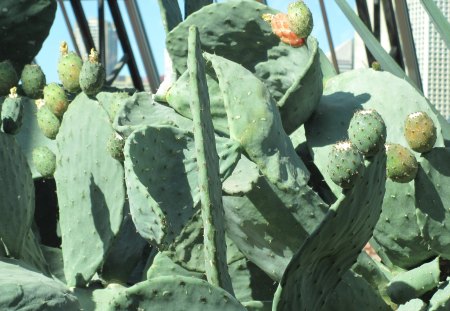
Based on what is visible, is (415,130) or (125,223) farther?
(125,223)

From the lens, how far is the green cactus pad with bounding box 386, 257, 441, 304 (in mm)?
2264

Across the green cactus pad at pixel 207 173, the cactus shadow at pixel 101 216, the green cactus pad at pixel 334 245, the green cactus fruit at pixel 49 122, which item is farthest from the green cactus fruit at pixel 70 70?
the green cactus pad at pixel 334 245

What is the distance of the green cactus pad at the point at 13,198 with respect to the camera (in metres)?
2.06

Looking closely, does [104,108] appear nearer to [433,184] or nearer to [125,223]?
[125,223]

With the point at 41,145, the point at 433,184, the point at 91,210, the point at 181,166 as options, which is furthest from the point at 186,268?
the point at 41,145

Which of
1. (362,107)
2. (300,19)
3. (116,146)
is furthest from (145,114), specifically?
(362,107)

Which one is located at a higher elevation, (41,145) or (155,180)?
(155,180)

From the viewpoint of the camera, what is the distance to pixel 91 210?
2238 mm

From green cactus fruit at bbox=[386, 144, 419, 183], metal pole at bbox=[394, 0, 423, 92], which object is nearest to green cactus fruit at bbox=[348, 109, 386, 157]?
green cactus fruit at bbox=[386, 144, 419, 183]

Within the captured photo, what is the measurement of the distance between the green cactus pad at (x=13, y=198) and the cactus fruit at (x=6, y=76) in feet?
1.95

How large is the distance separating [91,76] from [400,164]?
2.16ft

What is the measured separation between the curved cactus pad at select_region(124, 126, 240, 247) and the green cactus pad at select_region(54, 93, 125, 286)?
347 mm

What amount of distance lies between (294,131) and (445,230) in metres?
0.41

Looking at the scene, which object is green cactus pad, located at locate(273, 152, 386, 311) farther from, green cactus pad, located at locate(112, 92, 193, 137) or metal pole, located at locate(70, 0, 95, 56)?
metal pole, located at locate(70, 0, 95, 56)
